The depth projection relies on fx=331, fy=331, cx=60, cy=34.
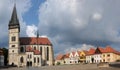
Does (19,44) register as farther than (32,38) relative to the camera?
No

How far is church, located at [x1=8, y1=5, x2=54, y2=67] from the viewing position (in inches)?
4968

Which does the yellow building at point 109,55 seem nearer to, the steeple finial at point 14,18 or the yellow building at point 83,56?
the yellow building at point 83,56

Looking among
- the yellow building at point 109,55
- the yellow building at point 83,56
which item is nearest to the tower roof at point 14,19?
the yellow building at point 109,55

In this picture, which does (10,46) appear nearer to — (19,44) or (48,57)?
(19,44)

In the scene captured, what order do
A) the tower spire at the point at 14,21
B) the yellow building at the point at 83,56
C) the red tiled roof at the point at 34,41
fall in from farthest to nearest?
the yellow building at the point at 83,56 → the red tiled roof at the point at 34,41 → the tower spire at the point at 14,21

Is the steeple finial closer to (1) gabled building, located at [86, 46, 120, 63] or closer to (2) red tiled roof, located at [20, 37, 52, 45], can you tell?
(2) red tiled roof, located at [20, 37, 52, 45]

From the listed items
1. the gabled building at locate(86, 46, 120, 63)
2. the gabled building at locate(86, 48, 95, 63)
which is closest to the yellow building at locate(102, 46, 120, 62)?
the gabled building at locate(86, 46, 120, 63)

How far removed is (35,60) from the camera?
128750 mm

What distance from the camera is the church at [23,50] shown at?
126 m

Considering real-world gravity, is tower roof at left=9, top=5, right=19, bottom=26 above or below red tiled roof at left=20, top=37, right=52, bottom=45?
above

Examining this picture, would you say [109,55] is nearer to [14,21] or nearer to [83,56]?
[83,56]

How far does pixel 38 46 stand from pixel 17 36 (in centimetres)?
1316

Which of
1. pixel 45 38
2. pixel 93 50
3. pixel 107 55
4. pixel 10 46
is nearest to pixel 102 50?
pixel 107 55

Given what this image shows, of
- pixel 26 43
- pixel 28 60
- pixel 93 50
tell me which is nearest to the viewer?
pixel 28 60
